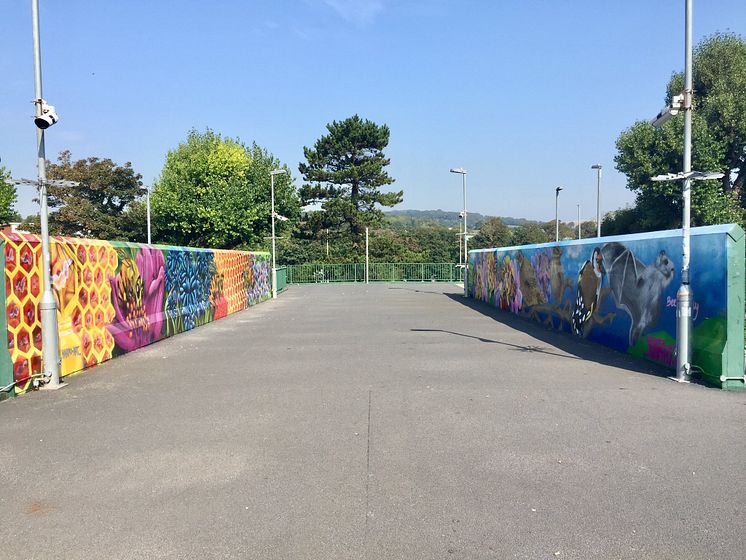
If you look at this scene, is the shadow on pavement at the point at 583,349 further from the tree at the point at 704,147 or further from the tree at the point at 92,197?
the tree at the point at 92,197

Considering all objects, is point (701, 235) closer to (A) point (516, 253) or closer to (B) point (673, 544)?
(B) point (673, 544)

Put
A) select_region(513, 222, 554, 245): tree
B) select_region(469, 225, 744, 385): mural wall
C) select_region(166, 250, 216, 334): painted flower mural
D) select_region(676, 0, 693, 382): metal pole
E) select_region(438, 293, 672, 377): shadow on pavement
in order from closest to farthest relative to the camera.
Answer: select_region(469, 225, 744, 385): mural wall → select_region(676, 0, 693, 382): metal pole → select_region(438, 293, 672, 377): shadow on pavement → select_region(166, 250, 216, 334): painted flower mural → select_region(513, 222, 554, 245): tree

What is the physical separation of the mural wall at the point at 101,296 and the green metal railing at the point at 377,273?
40059 millimetres

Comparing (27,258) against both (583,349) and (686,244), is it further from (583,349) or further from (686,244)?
(583,349)

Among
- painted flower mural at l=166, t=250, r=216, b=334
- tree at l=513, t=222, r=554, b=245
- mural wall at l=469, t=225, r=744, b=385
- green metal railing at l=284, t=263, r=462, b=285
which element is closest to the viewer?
mural wall at l=469, t=225, r=744, b=385

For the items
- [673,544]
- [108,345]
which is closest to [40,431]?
[108,345]

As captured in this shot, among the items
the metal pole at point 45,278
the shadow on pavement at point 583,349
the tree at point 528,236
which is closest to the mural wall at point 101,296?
the metal pole at point 45,278

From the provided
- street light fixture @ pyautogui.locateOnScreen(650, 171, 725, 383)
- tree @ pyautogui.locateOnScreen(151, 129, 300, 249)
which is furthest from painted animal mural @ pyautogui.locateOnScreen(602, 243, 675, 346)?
tree @ pyautogui.locateOnScreen(151, 129, 300, 249)

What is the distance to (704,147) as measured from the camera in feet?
123

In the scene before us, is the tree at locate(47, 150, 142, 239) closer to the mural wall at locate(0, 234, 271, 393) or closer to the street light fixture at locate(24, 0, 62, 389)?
the mural wall at locate(0, 234, 271, 393)

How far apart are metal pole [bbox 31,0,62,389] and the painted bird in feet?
34.9

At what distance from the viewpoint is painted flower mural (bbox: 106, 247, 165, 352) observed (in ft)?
41.2

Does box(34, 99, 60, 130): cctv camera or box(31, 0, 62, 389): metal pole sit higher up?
box(34, 99, 60, 130): cctv camera

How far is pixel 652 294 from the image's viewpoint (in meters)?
10.5
